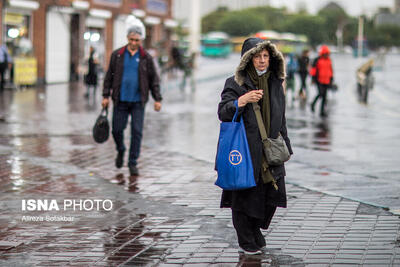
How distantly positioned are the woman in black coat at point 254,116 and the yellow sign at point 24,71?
23.9 m

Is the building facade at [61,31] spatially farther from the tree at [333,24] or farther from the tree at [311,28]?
the tree at [333,24]

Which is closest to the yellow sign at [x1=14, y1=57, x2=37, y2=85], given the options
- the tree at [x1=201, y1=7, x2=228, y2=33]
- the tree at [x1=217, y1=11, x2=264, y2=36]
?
the tree at [x1=217, y1=11, x2=264, y2=36]

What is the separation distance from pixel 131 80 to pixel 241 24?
156935 millimetres

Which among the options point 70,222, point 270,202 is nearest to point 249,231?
point 270,202

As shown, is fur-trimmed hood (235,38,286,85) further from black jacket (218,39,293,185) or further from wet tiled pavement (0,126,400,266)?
wet tiled pavement (0,126,400,266)

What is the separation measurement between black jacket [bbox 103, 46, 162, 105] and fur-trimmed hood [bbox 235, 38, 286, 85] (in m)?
3.72

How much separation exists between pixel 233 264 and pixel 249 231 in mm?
346

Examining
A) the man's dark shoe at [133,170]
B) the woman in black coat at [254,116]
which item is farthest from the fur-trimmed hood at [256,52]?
the man's dark shoe at [133,170]

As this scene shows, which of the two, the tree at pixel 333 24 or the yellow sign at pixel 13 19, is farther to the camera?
the tree at pixel 333 24

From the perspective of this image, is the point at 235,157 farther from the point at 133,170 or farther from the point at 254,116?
the point at 133,170

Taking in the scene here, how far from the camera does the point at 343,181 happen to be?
29.9 feet

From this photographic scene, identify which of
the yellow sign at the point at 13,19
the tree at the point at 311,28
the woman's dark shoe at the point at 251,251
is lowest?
the woman's dark shoe at the point at 251,251

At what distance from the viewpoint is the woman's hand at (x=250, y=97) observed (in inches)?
216

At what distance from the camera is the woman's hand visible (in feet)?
18.0
